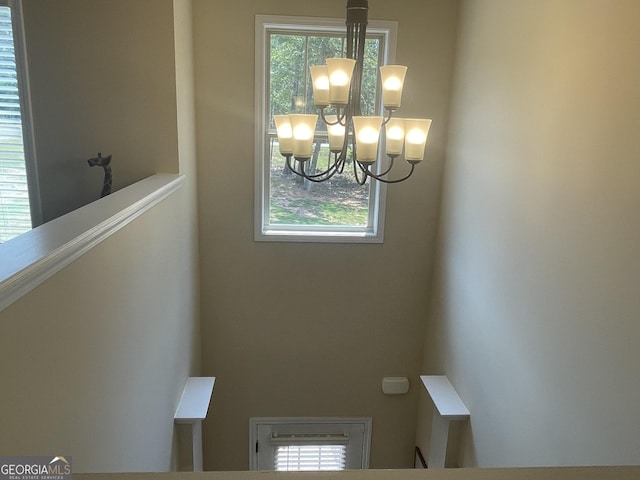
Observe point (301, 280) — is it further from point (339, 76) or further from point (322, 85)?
point (339, 76)

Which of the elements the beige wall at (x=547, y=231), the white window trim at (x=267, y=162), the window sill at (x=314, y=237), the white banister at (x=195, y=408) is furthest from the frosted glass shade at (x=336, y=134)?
the white banister at (x=195, y=408)

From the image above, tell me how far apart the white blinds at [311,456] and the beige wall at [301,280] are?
0.99 feet

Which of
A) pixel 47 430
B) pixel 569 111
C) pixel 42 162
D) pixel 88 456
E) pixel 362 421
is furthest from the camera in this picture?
pixel 362 421

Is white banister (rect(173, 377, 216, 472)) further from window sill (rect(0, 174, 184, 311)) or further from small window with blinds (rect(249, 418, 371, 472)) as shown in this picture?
window sill (rect(0, 174, 184, 311))

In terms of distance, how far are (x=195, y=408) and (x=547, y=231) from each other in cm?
215

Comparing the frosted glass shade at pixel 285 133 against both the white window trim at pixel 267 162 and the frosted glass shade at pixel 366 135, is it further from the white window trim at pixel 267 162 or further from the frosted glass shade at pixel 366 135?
the white window trim at pixel 267 162

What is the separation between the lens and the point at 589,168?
6.29 feet

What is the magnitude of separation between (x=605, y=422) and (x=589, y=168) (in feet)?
2.98

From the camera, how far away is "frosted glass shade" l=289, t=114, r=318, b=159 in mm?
2250

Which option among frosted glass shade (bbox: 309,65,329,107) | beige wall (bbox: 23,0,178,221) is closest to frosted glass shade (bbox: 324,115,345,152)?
frosted glass shade (bbox: 309,65,329,107)

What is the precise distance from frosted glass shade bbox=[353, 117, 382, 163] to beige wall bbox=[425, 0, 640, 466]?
0.74 meters

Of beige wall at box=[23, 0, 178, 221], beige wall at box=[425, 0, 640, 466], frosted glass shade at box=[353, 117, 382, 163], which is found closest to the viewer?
beige wall at box=[425, 0, 640, 466]

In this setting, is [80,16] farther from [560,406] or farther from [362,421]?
[362,421]

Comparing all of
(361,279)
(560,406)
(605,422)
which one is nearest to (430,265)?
(361,279)
